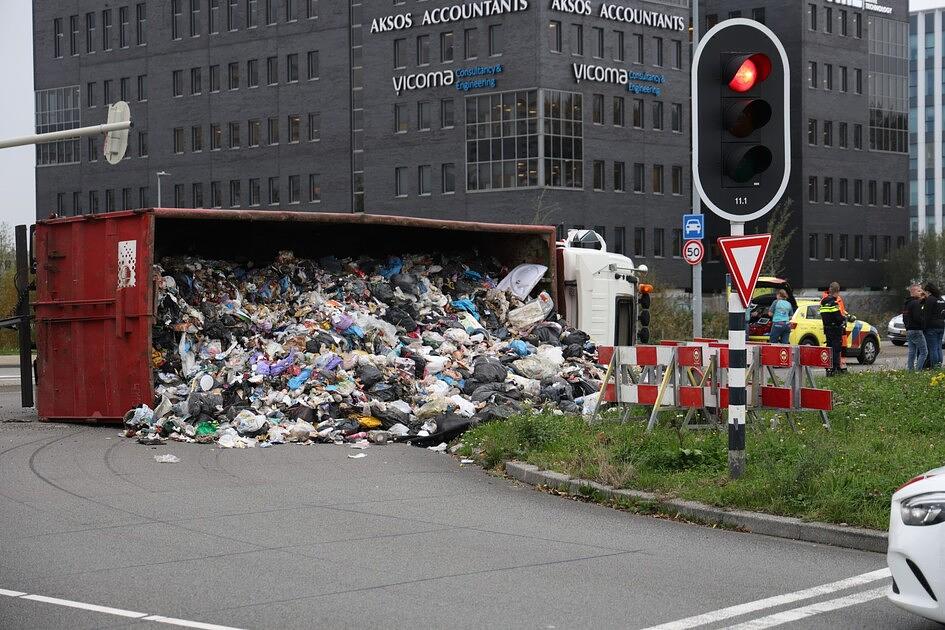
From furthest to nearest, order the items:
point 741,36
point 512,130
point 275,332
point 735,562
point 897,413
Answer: point 512,130, point 275,332, point 897,413, point 741,36, point 735,562

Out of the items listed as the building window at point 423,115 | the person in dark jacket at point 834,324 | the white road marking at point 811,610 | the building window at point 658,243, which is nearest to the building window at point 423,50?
the building window at point 423,115

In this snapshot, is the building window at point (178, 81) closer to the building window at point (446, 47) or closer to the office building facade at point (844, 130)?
the building window at point (446, 47)

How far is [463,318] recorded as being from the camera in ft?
63.3

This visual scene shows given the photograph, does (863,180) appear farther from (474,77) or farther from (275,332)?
(275,332)

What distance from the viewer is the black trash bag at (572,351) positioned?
19.0 meters

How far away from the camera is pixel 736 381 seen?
405 inches

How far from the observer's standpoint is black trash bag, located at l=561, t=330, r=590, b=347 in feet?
63.4

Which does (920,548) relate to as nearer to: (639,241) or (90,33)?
(639,241)

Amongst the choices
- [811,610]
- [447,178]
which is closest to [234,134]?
[447,178]

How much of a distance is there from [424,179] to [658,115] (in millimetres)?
14585

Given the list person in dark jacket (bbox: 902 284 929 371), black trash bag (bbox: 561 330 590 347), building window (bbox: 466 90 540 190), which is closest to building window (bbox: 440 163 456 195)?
building window (bbox: 466 90 540 190)

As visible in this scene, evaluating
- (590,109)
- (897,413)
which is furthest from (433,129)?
(897,413)

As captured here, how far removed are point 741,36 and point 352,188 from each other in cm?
7017

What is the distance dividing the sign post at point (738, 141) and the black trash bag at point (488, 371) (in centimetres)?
675
